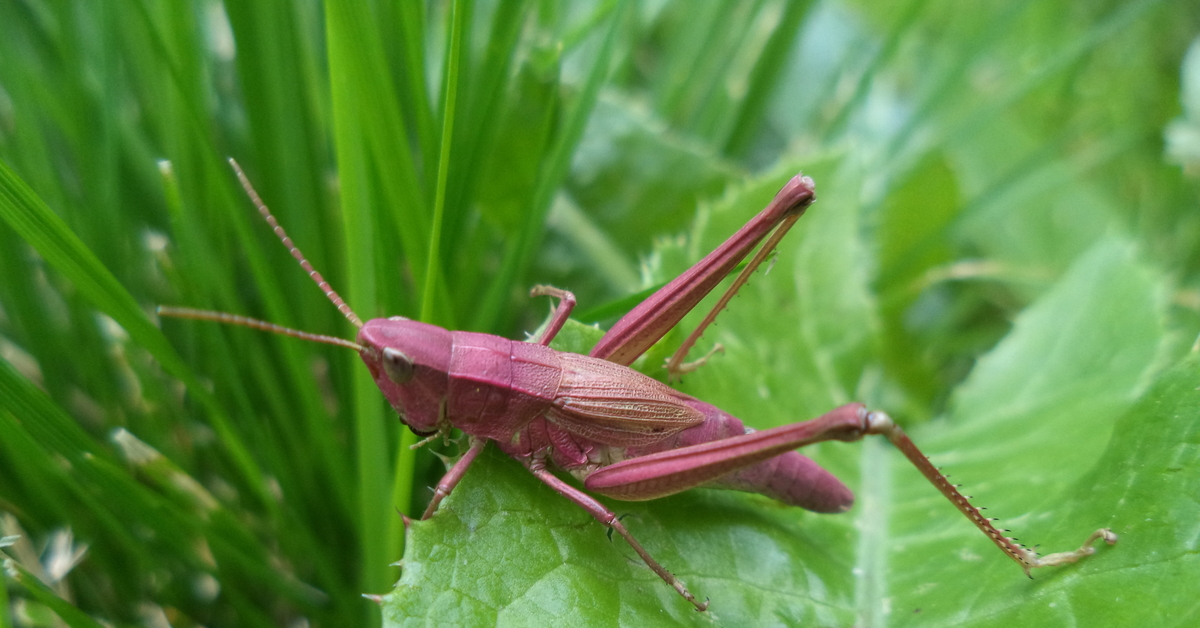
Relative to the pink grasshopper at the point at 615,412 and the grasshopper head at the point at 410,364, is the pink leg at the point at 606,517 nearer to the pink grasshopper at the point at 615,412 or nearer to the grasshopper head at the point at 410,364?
the pink grasshopper at the point at 615,412

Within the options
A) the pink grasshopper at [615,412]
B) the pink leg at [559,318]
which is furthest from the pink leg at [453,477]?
the pink leg at [559,318]

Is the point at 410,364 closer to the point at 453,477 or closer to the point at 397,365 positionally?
the point at 397,365

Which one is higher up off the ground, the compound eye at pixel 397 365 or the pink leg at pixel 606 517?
the compound eye at pixel 397 365

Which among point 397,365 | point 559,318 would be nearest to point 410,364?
point 397,365

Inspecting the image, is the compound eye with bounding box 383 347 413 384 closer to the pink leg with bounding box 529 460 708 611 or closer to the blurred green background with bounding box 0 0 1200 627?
the blurred green background with bounding box 0 0 1200 627

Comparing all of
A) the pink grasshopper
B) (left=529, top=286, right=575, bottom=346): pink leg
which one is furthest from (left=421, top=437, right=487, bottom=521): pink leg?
(left=529, top=286, right=575, bottom=346): pink leg

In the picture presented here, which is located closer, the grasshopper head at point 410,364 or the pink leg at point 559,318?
the grasshopper head at point 410,364
